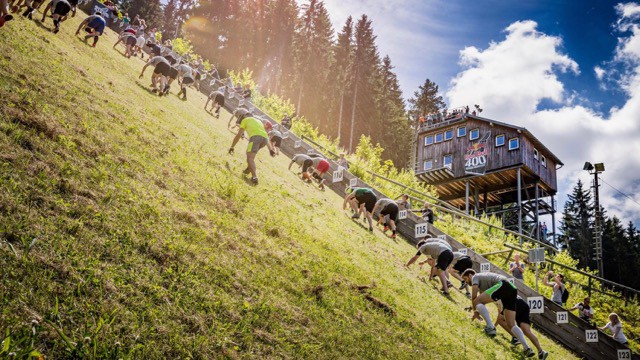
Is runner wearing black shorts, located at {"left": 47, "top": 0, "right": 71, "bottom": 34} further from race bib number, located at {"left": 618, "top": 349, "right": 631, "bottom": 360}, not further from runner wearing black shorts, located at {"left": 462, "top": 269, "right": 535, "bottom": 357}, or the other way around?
race bib number, located at {"left": 618, "top": 349, "right": 631, "bottom": 360}

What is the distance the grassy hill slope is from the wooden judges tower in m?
30.1

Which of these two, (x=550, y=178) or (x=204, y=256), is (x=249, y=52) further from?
(x=204, y=256)

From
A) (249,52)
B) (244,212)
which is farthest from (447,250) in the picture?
(249,52)

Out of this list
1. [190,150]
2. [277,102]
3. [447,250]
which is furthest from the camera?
[277,102]

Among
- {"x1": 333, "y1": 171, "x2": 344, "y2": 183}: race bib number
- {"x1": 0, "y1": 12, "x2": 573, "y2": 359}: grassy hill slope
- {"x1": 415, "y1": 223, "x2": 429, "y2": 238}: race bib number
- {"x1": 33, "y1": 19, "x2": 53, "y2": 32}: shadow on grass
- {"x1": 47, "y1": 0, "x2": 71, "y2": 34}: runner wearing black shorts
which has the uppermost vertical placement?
{"x1": 47, "y1": 0, "x2": 71, "y2": 34}: runner wearing black shorts

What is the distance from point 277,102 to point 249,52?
2808cm

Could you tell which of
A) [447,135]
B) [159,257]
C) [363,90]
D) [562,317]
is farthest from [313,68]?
[159,257]

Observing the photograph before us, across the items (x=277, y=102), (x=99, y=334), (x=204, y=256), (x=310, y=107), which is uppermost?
(x=310, y=107)

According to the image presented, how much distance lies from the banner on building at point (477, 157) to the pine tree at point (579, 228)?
2823cm

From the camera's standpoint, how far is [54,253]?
13.7 ft

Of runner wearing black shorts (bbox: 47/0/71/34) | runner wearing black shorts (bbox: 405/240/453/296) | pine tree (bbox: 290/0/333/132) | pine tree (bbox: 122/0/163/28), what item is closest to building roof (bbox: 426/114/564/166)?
pine tree (bbox: 290/0/333/132)

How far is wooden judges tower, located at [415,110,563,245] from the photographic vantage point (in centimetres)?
3766

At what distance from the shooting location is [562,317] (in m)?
13.4

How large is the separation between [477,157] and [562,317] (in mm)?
28181
